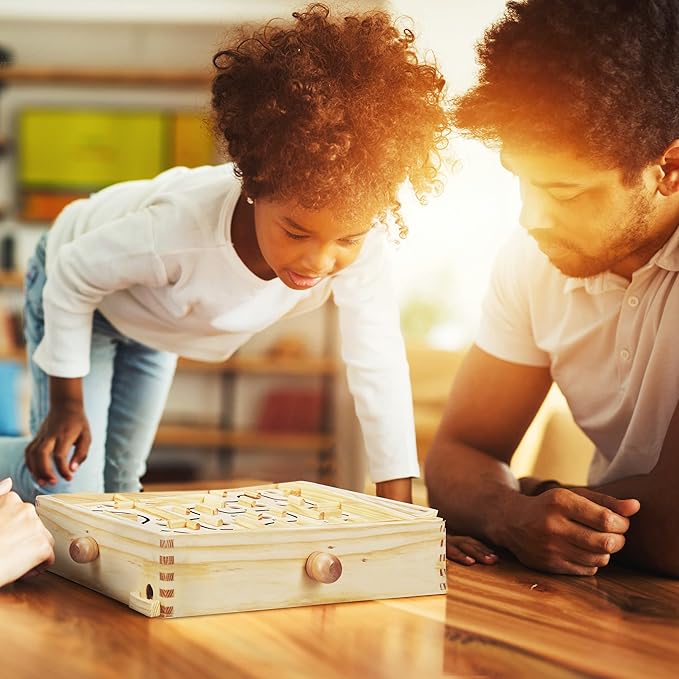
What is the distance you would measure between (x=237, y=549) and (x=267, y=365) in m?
4.40

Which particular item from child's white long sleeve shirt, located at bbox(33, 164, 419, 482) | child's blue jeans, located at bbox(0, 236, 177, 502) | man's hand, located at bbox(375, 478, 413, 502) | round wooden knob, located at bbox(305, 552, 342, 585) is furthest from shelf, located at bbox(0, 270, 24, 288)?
round wooden knob, located at bbox(305, 552, 342, 585)

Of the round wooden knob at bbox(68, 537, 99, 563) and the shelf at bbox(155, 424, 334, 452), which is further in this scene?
the shelf at bbox(155, 424, 334, 452)

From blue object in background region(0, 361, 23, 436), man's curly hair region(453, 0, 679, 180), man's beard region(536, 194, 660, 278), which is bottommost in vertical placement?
blue object in background region(0, 361, 23, 436)

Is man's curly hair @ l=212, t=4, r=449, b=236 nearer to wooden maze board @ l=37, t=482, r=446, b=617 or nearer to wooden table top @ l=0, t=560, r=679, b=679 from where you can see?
wooden maze board @ l=37, t=482, r=446, b=617

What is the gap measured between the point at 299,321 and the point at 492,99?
4.14 meters

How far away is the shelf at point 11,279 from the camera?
5.39 m

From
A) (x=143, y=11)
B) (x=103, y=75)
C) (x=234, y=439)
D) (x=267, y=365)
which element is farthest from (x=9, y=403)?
(x=143, y=11)

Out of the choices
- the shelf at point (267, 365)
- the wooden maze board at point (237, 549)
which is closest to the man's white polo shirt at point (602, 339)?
the wooden maze board at point (237, 549)

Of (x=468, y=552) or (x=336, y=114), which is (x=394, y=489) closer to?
(x=468, y=552)

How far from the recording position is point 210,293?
5.61 feet

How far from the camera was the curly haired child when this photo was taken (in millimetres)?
1434

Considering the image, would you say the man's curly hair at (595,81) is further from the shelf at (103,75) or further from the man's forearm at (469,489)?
the shelf at (103,75)

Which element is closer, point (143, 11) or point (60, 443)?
point (60, 443)

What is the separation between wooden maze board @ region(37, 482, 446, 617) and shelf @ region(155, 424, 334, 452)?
4.20m
